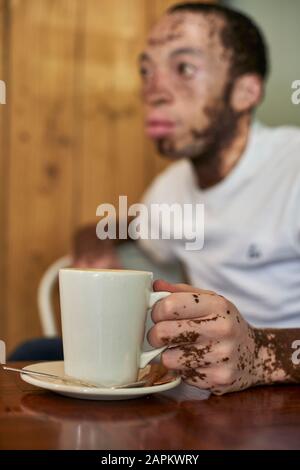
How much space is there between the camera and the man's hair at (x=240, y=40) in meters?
1.13

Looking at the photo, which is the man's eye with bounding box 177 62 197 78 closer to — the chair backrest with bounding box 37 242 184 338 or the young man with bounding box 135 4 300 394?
the young man with bounding box 135 4 300 394

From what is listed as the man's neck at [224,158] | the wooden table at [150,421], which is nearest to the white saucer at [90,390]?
the wooden table at [150,421]

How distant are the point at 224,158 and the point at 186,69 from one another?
185mm

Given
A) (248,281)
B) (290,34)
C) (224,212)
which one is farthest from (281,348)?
(290,34)

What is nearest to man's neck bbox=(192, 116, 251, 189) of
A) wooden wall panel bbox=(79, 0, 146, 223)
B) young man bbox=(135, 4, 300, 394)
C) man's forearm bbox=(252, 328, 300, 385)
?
young man bbox=(135, 4, 300, 394)

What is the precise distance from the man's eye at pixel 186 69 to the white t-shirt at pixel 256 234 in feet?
0.50

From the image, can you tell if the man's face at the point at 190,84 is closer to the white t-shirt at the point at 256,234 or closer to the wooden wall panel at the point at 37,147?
the white t-shirt at the point at 256,234

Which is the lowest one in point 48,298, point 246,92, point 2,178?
point 48,298

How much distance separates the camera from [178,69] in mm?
1181

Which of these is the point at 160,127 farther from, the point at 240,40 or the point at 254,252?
the point at 254,252

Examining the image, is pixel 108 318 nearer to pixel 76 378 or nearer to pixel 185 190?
pixel 76 378

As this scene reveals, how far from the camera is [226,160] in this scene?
3.72 feet

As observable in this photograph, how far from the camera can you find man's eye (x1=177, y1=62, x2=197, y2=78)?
1159mm

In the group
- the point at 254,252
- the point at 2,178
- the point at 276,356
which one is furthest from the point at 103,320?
the point at 2,178
